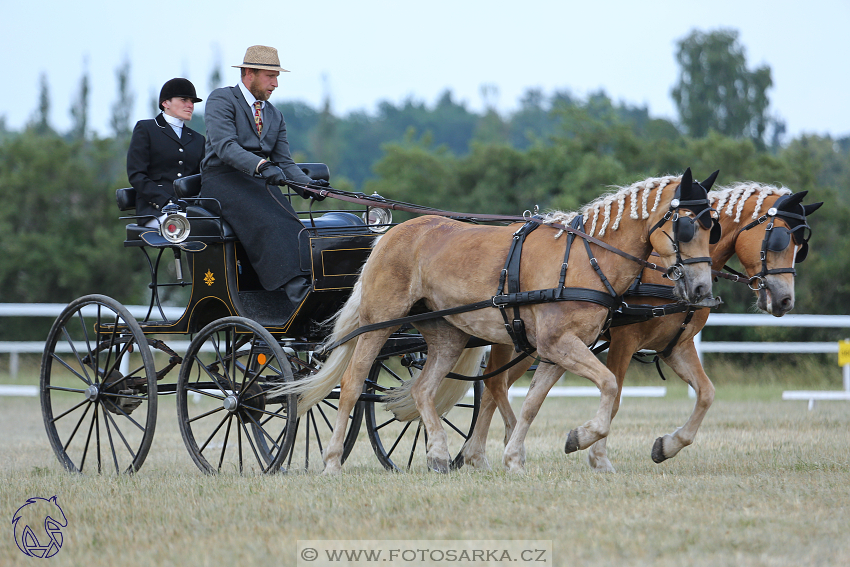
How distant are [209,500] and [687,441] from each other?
10.1ft

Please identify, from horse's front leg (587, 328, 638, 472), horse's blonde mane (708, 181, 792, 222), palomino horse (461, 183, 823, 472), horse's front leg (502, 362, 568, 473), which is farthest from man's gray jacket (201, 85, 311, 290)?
horse's blonde mane (708, 181, 792, 222)

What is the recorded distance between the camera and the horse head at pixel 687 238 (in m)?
5.21

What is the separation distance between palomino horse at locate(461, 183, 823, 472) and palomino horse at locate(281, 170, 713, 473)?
1.71 ft

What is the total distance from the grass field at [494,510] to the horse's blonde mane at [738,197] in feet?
5.26

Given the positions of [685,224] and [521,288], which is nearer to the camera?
[685,224]

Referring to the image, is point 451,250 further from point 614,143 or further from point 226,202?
point 614,143

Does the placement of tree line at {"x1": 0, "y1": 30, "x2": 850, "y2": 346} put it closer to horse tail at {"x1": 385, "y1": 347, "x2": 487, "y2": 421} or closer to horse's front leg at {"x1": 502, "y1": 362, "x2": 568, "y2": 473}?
horse tail at {"x1": 385, "y1": 347, "x2": 487, "y2": 421}

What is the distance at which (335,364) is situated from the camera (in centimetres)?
624

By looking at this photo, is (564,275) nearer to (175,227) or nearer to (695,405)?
(695,405)

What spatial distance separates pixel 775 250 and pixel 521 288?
61.3 inches

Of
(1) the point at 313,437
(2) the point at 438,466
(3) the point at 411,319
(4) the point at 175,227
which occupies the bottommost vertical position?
(1) the point at 313,437

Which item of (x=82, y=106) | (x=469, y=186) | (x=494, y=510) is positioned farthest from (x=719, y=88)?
(x=494, y=510)

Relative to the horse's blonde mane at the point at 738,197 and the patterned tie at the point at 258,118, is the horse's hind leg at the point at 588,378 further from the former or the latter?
the patterned tie at the point at 258,118

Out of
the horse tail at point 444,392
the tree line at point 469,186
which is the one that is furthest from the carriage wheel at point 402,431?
the tree line at point 469,186
